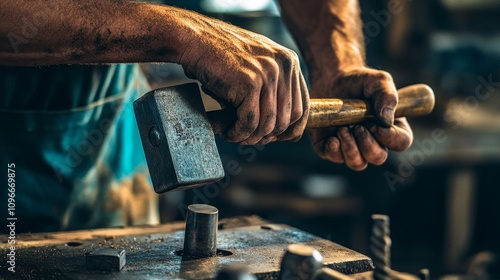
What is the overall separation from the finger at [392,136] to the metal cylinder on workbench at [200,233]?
575mm

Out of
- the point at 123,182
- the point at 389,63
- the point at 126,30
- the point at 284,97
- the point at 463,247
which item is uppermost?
the point at 389,63

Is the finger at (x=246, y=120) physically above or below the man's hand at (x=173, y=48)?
below

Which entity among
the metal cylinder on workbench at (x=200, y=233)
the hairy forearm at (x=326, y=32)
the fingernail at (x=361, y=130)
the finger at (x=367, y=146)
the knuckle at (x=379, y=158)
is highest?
the hairy forearm at (x=326, y=32)

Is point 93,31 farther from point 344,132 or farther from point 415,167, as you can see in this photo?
point 415,167

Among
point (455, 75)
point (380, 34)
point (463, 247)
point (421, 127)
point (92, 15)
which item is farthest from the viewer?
point (380, 34)

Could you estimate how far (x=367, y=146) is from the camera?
66.0 inches

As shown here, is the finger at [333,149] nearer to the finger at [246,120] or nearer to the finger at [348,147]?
the finger at [348,147]

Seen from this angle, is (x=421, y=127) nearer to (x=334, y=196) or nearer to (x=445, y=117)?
(x=445, y=117)

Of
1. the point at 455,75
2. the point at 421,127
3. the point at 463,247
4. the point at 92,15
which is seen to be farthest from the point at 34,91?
the point at 455,75

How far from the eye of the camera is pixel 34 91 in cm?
174

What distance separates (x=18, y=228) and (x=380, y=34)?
350 centimetres

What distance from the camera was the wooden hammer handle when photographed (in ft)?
4.21

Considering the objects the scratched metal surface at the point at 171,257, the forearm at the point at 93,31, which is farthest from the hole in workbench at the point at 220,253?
the forearm at the point at 93,31

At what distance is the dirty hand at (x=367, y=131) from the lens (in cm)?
159
